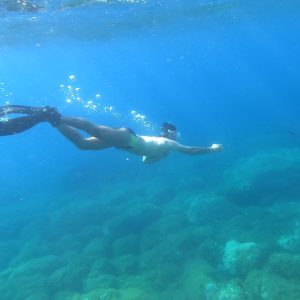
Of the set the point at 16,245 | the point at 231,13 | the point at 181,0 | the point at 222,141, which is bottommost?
the point at 16,245

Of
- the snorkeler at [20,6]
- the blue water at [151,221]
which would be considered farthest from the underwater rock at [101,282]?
the snorkeler at [20,6]

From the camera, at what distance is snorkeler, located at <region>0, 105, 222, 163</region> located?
8.57 metres

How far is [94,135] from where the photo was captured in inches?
349

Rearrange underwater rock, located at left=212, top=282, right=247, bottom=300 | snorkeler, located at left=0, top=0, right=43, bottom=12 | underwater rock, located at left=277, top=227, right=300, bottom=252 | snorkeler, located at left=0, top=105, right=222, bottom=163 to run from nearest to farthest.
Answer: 1. snorkeler, located at left=0, top=105, right=222, bottom=163
2. underwater rock, located at left=212, top=282, right=247, bottom=300
3. underwater rock, located at left=277, top=227, right=300, bottom=252
4. snorkeler, located at left=0, top=0, right=43, bottom=12

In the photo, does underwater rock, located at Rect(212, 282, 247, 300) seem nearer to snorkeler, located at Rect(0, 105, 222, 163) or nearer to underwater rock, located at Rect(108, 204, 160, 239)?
snorkeler, located at Rect(0, 105, 222, 163)

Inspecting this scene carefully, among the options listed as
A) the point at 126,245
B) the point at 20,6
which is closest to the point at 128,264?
the point at 126,245

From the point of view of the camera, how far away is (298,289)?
912 centimetres

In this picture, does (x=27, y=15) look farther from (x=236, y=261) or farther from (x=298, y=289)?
(x=298, y=289)

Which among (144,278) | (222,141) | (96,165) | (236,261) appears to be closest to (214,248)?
(236,261)

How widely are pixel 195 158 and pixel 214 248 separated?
580 inches

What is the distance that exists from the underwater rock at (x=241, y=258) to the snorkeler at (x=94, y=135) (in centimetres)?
353

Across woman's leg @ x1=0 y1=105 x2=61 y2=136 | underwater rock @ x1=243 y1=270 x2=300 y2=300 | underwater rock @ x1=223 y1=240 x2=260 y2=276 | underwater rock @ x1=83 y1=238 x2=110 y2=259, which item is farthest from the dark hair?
underwater rock @ x1=83 y1=238 x2=110 y2=259

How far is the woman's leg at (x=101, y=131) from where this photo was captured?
879cm

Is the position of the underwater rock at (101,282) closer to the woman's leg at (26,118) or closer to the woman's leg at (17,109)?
the woman's leg at (26,118)
